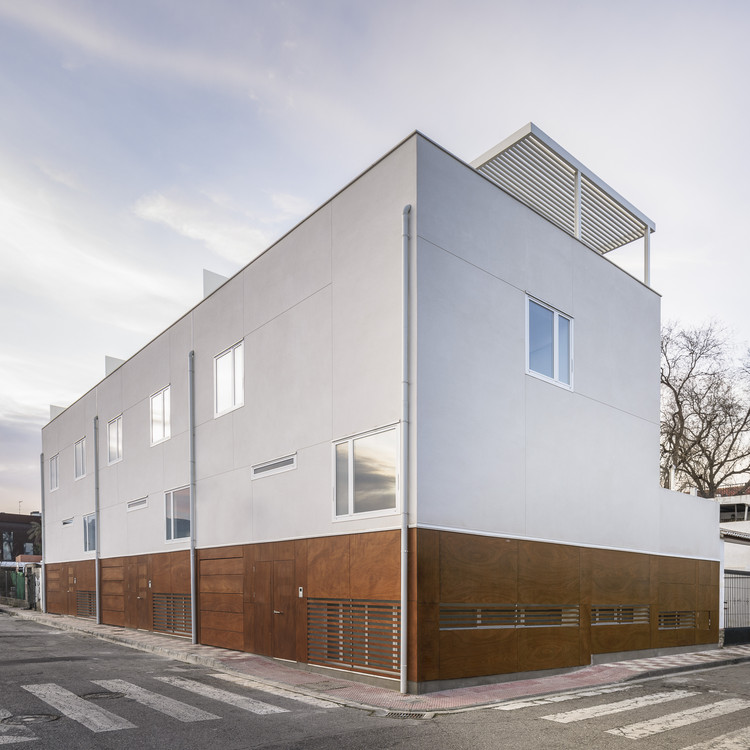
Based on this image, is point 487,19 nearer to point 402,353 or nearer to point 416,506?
point 402,353

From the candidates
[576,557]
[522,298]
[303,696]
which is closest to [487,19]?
[522,298]

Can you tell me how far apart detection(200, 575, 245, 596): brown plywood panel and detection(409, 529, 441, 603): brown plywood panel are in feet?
20.8

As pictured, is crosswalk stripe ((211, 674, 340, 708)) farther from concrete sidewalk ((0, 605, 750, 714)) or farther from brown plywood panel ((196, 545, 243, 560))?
brown plywood panel ((196, 545, 243, 560))

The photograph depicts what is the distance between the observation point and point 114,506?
24.6m

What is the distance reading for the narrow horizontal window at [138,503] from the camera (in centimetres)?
2183

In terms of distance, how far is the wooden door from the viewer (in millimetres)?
13750

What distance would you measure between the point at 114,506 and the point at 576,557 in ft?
55.7

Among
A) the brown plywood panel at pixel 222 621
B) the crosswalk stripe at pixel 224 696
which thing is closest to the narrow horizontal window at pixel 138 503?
the brown plywood panel at pixel 222 621

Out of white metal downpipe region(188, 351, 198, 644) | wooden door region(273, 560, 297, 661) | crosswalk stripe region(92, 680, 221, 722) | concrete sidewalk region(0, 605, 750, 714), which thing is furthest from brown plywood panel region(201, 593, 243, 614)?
crosswalk stripe region(92, 680, 221, 722)

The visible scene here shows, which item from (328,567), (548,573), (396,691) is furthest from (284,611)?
(548,573)

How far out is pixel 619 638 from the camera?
15352mm

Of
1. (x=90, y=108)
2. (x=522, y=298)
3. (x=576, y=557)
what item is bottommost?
(x=576, y=557)

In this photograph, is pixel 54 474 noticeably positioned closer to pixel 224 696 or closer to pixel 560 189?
pixel 224 696

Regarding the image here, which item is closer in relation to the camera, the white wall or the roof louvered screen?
the white wall
